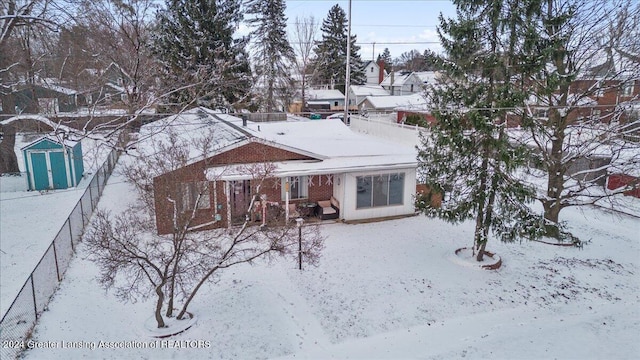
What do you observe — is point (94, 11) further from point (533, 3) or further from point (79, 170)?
point (533, 3)

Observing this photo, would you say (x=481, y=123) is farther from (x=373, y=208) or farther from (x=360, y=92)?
(x=360, y=92)

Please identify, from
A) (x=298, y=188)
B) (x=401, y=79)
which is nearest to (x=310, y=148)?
(x=298, y=188)

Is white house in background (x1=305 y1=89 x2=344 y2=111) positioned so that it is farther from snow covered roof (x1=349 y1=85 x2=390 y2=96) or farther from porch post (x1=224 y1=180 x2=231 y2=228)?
porch post (x1=224 y1=180 x2=231 y2=228)

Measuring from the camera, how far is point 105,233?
26.1ft

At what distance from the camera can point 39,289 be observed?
391 inches

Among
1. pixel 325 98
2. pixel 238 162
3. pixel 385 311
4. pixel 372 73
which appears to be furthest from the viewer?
pixel 372 73

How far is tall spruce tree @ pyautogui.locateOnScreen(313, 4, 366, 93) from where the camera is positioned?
5519cm

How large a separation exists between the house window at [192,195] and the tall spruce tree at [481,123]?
22.5ft

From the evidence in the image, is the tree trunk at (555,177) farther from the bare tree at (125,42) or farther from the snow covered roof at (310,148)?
the bare tree at (125,42)

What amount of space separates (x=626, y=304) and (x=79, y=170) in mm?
22652

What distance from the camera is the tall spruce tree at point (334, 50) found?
5519 centimetres

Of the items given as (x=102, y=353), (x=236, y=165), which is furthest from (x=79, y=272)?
(x=236, y=165)

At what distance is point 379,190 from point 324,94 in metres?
39.1

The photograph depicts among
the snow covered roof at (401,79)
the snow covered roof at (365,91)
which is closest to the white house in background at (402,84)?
the snow covered roof at (401,79)
